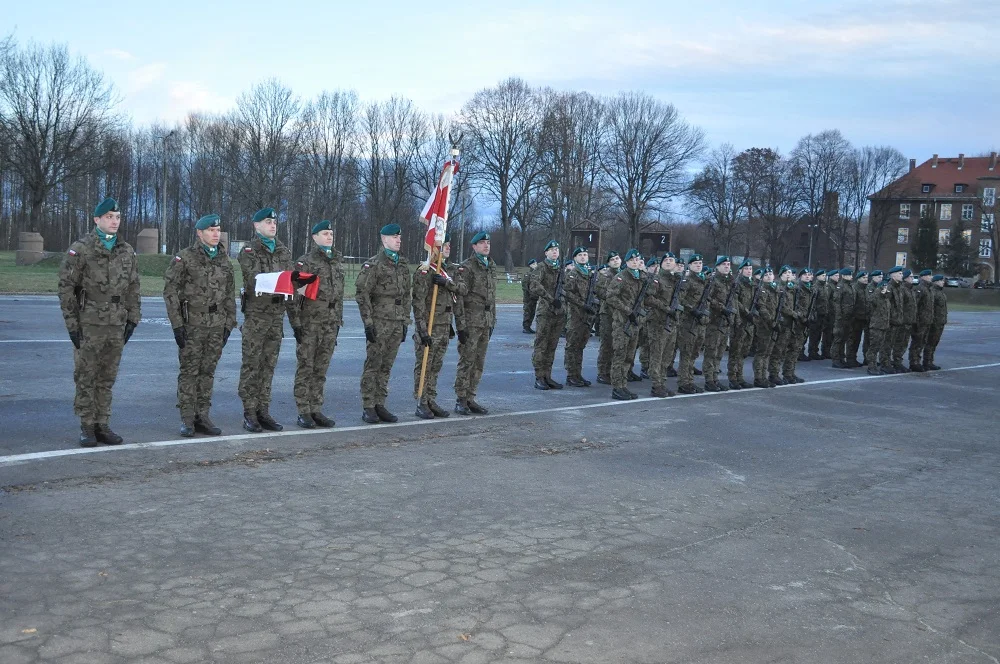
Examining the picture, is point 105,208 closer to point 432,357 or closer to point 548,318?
point 432,357

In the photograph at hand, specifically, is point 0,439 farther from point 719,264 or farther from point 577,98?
point 577,98

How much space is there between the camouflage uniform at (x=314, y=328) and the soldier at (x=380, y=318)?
1.35ft

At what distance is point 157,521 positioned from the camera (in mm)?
5887

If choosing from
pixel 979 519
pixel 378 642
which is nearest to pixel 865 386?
pixel 979 519

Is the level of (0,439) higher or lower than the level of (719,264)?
lower

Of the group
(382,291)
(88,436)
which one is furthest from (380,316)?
(88,436)

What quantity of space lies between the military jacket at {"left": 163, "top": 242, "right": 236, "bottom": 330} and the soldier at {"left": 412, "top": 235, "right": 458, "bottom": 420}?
2314mm

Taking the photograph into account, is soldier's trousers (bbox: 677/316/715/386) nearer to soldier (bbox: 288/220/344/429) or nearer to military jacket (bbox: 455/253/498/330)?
military jacket (bbox: 455/253/498/330)

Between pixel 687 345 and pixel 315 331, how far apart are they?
6319mm

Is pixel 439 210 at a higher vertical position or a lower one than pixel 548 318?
higher

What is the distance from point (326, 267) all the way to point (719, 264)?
7.10m

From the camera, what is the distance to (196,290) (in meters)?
8.59

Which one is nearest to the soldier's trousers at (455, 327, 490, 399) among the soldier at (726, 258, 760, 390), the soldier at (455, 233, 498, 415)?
the soldier at (455, 233, 498, 415)

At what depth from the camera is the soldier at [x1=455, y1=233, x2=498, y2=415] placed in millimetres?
10805
